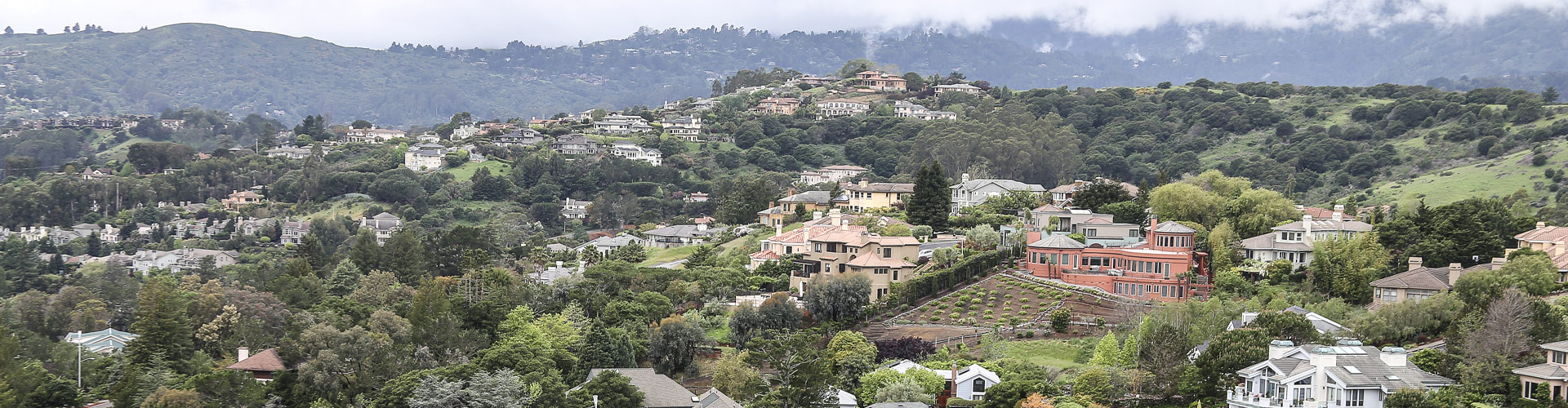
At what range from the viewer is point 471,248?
216ft

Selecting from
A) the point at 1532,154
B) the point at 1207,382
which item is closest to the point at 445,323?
the point at 1207,382

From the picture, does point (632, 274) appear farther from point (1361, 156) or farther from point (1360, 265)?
point (1361, 156)

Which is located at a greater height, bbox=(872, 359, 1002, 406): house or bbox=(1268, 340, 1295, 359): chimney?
bbox=(1268, 340, 1295, 359): chimney

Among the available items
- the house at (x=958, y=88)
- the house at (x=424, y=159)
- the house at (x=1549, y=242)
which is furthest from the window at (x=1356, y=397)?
the house at (x=958, y=88)

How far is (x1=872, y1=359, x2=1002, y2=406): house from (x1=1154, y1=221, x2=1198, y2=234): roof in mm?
13219

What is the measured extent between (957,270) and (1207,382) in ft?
54.2

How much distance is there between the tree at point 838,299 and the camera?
1973 inches

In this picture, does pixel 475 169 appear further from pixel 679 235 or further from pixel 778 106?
pixel 679 235

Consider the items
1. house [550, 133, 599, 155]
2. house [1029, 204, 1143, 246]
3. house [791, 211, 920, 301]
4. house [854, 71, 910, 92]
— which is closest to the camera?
house [791, 211, 920, 301]

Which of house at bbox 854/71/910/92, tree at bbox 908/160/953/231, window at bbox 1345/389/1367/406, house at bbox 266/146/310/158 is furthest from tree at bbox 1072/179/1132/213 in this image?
house at bbox 854/71/910/92

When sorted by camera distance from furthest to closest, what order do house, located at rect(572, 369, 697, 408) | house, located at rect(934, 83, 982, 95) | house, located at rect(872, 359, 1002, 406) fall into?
house, located at rect(934, 83, 982, 95) → house, located at rect(872, 359, 1002, 406) → house, located at rect(572, 369, 697, 408)

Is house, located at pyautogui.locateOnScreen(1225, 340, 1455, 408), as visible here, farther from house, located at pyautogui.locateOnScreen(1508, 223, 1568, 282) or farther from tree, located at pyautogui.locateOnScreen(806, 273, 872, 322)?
tree, located at pyautogui.locateOnScreen(806, 273, 872, 322)

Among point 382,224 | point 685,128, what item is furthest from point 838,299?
point 685,128

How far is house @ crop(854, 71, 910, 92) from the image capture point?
152m
